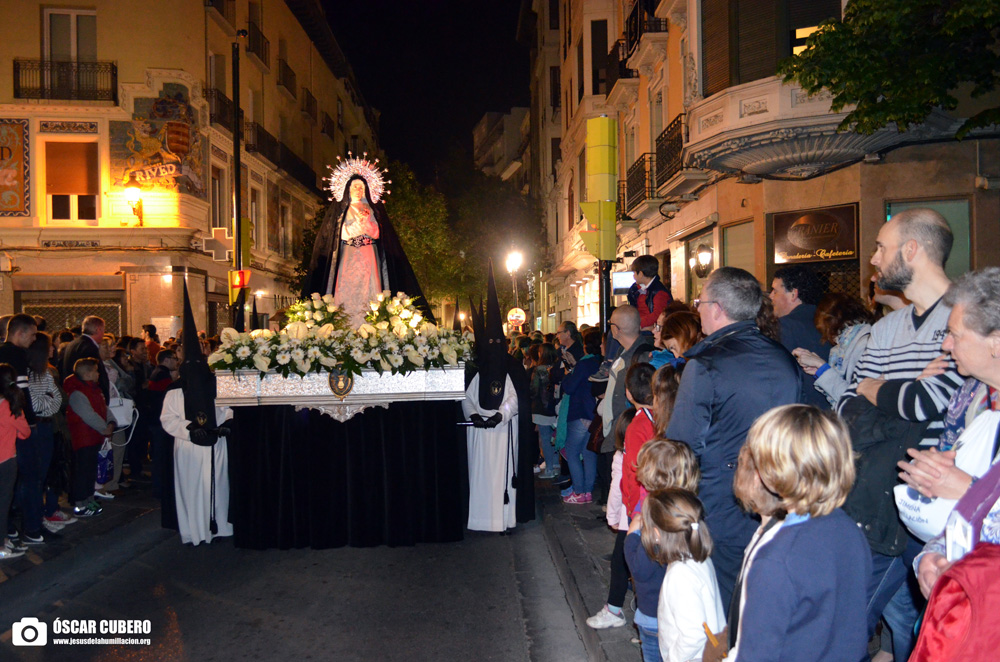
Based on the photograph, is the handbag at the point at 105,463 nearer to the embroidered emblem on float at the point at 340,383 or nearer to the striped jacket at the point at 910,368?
the embroidered emblem on float at the point at 340,383

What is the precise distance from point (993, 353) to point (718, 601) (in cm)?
154

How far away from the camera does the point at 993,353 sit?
91.5 inches

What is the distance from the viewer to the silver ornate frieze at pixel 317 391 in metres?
6.60

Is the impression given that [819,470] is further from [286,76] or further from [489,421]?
[286,76]

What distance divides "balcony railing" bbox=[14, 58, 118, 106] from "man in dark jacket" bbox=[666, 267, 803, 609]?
2175cm

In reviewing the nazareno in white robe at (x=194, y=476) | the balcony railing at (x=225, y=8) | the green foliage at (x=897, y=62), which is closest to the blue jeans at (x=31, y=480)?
the nazareno in white robe at (x=194, y=476)

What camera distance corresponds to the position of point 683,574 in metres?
3.19

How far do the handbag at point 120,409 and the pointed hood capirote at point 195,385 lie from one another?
8.74 ft

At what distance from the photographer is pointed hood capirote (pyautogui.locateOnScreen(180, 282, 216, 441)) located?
268 inches

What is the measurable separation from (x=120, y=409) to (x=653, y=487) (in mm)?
7480

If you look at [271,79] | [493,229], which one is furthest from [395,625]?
[493,229]

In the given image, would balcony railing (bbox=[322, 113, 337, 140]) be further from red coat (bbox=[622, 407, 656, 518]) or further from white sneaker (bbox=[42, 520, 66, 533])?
red coat (bbox=[622, 407, 656, 518])

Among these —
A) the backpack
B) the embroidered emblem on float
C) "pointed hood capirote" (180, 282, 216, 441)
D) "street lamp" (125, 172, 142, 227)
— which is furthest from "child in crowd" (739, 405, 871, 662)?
"street lamp" (125, 172, 142, 227)

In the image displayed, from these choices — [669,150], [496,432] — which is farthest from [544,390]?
[669,150]
